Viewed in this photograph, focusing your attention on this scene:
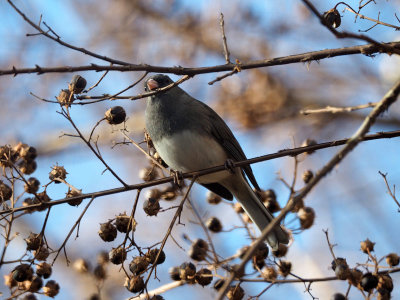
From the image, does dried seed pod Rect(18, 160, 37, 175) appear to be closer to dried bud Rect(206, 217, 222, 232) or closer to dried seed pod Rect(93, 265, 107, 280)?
dried seed pod Rect(93, 265, 107, 280)

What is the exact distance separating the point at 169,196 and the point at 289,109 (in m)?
2.57

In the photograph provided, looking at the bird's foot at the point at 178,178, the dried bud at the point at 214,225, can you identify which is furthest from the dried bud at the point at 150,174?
the dried bud at the point at 214,225

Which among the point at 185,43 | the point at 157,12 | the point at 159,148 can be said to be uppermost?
the point at 157,12

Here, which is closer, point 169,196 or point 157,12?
point 169,196

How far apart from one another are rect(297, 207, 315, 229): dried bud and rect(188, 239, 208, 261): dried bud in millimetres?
529

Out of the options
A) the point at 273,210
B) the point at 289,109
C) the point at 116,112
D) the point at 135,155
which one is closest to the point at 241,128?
the point at 289,109

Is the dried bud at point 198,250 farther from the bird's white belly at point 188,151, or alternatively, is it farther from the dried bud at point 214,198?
the bird's white belly at point 188,151

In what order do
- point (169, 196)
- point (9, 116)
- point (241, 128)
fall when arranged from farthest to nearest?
point (9, 116) → point (241, 128) → point (169, 196)

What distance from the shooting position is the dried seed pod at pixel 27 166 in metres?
2.72

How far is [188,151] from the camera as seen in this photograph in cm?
328

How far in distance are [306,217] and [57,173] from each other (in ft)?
4.28

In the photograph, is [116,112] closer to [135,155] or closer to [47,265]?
[47,265]

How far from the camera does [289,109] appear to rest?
5172mm

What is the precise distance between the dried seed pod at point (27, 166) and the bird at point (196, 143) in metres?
0.84
